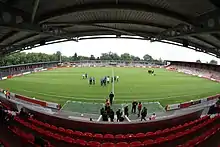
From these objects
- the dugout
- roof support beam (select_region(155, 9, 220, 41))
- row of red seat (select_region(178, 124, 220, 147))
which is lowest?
row of red seat (select_region(178, 124, 220, 147))

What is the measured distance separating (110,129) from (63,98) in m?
12.0

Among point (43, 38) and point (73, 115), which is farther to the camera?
point (43, 38)

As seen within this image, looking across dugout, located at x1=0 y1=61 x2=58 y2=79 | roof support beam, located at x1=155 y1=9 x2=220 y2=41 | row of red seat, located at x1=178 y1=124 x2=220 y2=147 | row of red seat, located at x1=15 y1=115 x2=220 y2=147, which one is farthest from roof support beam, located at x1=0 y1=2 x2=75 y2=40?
dugout, located at x1=0 y1=61 x2=58 y2=79

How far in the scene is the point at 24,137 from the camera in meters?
9.59

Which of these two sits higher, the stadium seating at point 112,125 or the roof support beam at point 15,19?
the roof support beam at point 15,19

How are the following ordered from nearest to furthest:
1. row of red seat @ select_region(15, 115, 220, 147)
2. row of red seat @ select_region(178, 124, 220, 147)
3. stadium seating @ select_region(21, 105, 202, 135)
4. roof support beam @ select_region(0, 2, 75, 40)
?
roof support beam @ select_region(0, 2, 75, 40)
row of red seat @ select_region(15, 115, 220, 147)
row of red seat @ select_region(178, 124, 220, 147)
stadium seating @ select_region(21, 105, 202, 135)

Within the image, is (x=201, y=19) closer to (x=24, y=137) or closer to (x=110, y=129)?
(x=110, y=129)

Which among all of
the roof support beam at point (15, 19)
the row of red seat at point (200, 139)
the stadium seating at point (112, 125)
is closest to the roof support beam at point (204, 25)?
the row of red seat at point (200, 139)

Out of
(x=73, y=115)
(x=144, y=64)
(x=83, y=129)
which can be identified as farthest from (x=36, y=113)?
(x=144, y=64)

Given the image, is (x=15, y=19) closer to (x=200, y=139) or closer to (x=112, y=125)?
(x=112, y=125)

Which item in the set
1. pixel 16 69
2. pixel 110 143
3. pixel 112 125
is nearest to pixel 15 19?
pixel 110 143

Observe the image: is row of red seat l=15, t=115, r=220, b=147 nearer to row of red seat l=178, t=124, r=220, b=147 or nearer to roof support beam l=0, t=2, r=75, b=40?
row of red seat l=178, t=124, r=220, b=147

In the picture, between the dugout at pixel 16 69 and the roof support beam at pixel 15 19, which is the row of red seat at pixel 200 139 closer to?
the roof support beam at pixel 15 19

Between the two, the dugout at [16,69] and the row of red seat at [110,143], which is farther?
the dugout at [16,69]
